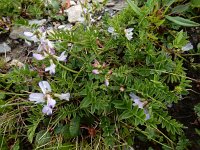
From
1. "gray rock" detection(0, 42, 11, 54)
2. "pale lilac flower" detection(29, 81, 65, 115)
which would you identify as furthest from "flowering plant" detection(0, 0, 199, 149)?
"gray rock" detection(0, 42, 11, 54)

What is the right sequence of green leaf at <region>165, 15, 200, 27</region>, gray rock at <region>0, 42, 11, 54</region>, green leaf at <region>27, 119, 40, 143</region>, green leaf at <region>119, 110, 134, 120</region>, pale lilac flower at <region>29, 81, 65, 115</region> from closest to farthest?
1. pale lilac flower at <region>29, 81, 65, 115</region>
2. green leaf at <region>119, 110, 134, 120</region>
3. green leaf at <region>27, 119, 40, 143</region>
4. green leaf at <region>165, 15, 200, 27</region>
5. gray rock at <region>0, 42, 11, 54</region>

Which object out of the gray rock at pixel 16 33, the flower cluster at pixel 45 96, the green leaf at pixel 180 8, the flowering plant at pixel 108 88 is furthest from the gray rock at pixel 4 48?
the green leaf at pixel 180 8

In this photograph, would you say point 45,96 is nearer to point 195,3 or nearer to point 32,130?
point 32,130

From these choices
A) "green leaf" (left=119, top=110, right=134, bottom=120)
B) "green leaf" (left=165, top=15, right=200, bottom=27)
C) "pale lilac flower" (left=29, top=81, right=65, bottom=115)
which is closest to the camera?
"pale lilac flower" (left=29, top=81, right=65, bottom=115)

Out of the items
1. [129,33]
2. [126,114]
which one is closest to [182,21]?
[129,33]

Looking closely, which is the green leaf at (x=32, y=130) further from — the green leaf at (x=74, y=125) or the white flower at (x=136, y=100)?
the white flower at (x=136, y=100)

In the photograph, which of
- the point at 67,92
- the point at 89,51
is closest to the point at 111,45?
the point at 89,51

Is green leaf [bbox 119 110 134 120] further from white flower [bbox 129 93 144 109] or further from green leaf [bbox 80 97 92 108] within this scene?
green leaf [bbox 80 97 92 108]

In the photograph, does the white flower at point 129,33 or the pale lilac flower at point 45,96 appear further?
the white flower at point 129,33
